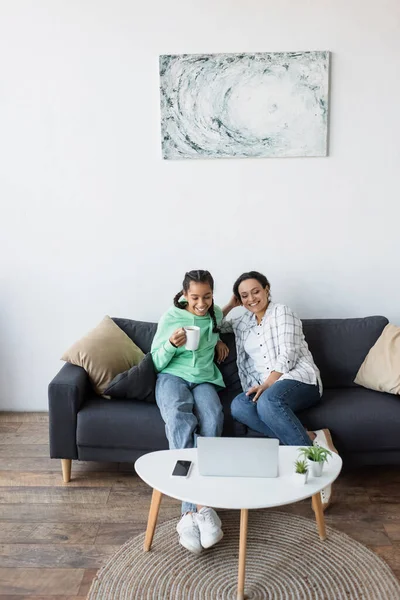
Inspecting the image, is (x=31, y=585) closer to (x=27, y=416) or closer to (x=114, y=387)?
(x=114, y=387)

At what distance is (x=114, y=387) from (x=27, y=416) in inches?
42.4

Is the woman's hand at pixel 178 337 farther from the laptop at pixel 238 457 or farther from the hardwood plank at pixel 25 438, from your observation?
the hardwood plank at pixel 25 438

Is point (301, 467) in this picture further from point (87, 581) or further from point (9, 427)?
point (9, 427)

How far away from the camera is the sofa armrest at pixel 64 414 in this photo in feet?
9.24

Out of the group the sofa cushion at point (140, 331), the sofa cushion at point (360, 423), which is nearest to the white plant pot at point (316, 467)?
the sofa cushion at point (360, 423)

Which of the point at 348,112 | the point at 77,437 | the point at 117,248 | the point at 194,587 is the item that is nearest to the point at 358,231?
the point at 348,112

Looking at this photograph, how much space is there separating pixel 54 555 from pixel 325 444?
1216 millimetres

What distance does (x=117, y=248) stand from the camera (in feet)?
11.7

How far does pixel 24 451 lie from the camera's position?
127 inches

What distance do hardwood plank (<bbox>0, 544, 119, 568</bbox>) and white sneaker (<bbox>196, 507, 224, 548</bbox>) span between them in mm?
360

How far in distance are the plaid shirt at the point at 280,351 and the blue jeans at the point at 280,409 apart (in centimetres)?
6

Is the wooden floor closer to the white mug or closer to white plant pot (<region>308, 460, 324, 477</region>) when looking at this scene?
white plant pot (<region>308, 460, 324, 477</region>)

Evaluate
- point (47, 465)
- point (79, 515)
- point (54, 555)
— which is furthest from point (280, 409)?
point (47, 465)

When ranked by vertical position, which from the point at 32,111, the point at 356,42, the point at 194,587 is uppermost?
the point at 356,42
